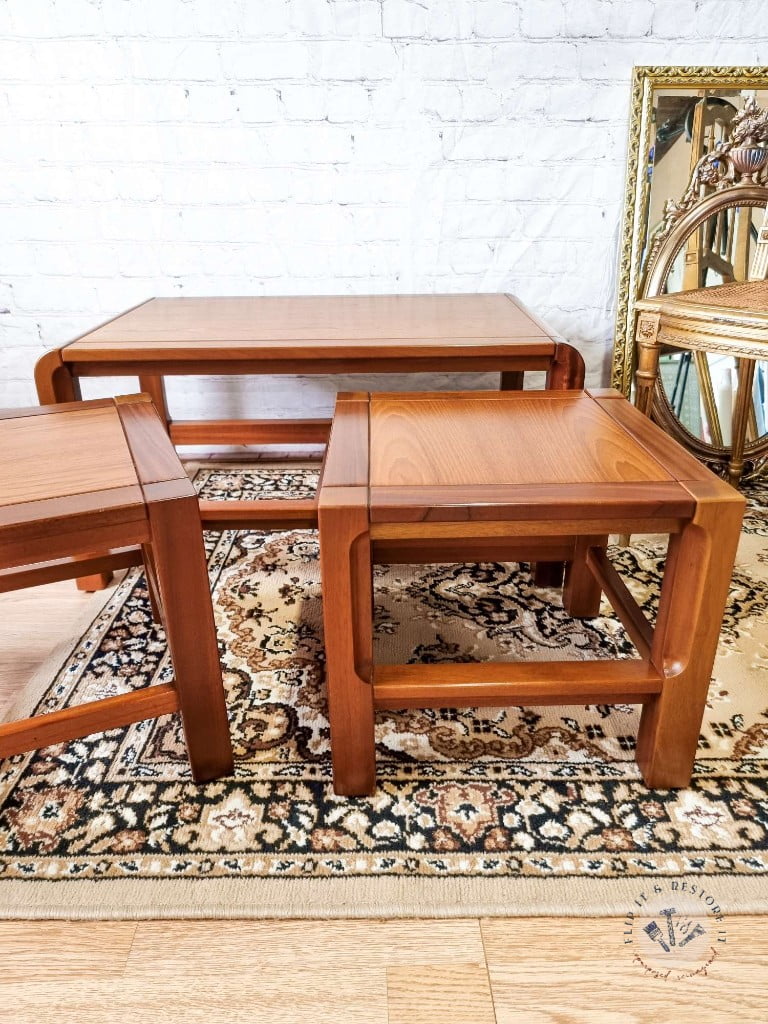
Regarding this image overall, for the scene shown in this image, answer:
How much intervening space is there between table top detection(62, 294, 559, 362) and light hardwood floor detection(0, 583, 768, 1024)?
99 centimetres

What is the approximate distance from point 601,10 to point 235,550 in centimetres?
175

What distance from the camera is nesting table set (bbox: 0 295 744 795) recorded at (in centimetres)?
90

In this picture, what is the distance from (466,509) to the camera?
0.88 m

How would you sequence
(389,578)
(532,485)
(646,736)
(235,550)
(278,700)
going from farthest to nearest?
(235,550) → (389,578) → (278,700) → (646,736) → (532,485)

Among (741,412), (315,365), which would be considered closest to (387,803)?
(315,365)

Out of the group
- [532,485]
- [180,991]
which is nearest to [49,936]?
[180,991]

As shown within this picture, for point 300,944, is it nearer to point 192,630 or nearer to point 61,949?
point 61,949

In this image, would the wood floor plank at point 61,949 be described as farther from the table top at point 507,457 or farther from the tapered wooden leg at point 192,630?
the table top at point 507,457

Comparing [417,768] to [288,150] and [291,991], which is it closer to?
[291,991]

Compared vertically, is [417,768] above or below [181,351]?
below

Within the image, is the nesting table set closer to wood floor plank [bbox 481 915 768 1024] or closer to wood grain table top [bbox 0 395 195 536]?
wood grain table top [bbox 0 395 195 536]

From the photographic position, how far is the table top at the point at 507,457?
0.89 m

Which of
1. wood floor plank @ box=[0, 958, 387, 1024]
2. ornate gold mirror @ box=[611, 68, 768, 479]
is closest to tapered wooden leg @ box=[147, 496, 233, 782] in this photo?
wood floor plank @ box=[0, 958, 387, 1024]

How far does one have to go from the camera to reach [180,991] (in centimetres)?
81
